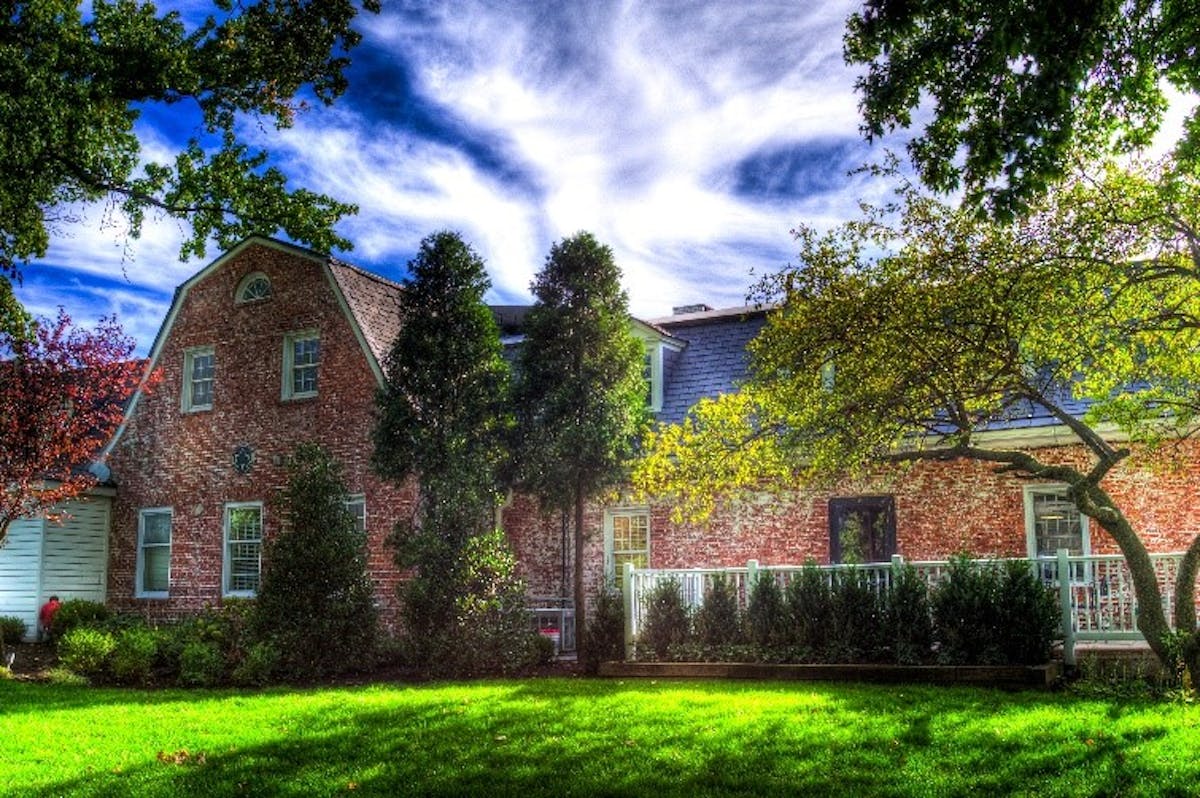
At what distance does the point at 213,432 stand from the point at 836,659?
13924 mm

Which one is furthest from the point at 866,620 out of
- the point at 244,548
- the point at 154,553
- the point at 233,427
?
the point at 154,553

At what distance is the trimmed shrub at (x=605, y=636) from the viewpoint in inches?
581

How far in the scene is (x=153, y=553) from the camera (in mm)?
22000

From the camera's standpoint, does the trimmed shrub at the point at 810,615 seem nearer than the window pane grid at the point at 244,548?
Yes

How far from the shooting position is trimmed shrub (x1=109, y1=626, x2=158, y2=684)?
48.2 feet

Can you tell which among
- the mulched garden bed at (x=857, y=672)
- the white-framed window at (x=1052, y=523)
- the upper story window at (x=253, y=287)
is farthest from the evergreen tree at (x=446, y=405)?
the white-framed window at (x=1052, y=523)

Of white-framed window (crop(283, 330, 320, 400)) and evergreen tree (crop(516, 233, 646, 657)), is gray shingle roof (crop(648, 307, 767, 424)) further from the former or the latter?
white-framed window (crop(283, 330, 320, 400))

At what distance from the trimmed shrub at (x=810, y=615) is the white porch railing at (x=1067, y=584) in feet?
0.61

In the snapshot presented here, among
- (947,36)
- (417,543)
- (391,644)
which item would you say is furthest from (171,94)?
(947,36)

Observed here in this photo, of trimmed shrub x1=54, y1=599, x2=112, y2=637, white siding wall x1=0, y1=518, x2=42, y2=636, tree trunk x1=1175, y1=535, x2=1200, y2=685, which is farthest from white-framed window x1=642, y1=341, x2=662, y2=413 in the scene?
white siding wall x1=0, y1=518, x2=42, y2=636

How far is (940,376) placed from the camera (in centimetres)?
1127

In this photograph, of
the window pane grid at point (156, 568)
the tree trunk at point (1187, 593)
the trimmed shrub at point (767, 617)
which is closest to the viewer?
the tree trunk at point (1187, 593)

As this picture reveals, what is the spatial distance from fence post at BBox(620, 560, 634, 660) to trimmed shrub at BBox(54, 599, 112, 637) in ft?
34.4

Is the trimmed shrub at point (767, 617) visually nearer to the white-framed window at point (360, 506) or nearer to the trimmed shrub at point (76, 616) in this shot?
the white-framed window at point (360, 506)
